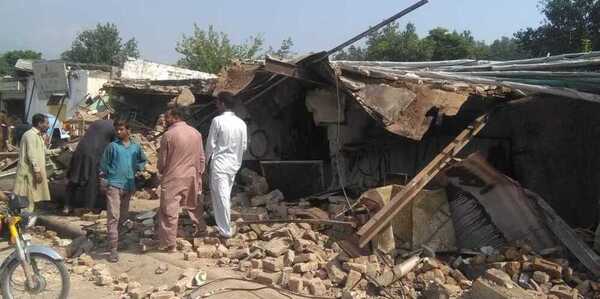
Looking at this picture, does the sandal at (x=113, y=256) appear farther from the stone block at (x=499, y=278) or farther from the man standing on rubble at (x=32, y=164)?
the stone block at (x=499, y=278)

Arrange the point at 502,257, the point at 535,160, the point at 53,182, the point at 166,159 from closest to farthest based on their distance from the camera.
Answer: the point at 502,257, the point at 166,159, the point at 535,160, the point at 53,182

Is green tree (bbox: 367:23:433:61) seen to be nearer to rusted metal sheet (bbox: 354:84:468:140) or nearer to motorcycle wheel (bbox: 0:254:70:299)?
rusted metal sheet (bbox: 354:84:468:140)

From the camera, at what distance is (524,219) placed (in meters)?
6.20

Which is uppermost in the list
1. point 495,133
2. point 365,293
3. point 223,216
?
point 495,133

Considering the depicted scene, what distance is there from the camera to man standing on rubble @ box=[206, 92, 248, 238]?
6301 mm

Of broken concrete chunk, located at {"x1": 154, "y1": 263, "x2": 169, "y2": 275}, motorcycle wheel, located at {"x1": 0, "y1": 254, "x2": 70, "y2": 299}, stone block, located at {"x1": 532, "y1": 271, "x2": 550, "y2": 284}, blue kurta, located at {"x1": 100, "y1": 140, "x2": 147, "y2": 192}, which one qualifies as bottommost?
stone block, located at {"x1": 532, "y1": 271, "x2": 550, "y2": 284}

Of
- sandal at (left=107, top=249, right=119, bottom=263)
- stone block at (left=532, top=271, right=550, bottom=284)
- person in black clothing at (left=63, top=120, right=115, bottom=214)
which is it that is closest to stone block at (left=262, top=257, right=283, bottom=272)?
sandal at (left=107, top=249, right=119, bottom=263)

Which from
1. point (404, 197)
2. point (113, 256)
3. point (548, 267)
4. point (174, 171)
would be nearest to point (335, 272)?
point (404, 197)

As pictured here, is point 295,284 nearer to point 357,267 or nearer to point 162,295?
point 357,267

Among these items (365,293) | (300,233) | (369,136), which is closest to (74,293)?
(300,233)

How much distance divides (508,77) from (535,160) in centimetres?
127

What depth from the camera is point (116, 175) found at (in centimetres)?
615

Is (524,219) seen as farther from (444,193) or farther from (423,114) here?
(423,114)

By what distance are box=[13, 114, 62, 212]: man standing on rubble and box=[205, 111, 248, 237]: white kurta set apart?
2.47 metres
